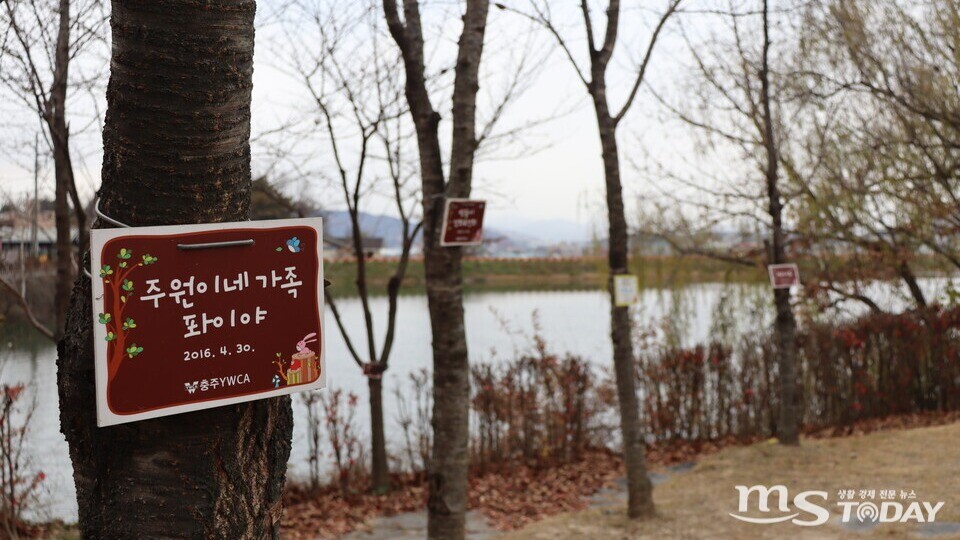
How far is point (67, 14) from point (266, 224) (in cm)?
384

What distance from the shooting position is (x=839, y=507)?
529cm

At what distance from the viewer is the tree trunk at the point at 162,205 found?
1458 millimetres

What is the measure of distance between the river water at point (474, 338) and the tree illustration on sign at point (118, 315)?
4.85 m

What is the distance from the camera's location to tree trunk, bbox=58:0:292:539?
1.46 m

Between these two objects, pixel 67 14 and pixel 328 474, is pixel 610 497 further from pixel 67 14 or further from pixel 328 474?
pixel 67 14

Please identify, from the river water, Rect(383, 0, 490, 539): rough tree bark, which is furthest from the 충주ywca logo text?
the river water

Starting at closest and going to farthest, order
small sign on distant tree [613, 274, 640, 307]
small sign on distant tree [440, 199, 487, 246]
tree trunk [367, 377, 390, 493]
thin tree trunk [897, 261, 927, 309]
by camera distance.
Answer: small sign on distant tree [440, 199, 487, 246]
small sign on distant tree [613, 274, 640, 307]
tree trunk [367, 377, 390, 493]
thin tree trunk [897, 261, 927, 309]

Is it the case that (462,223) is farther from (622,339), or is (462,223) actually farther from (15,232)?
(15,232)

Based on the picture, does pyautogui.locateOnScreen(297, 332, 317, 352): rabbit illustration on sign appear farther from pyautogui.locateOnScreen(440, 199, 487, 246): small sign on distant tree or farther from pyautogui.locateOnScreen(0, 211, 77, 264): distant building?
pyautogui.locateOnScreen(0, 211, 77, 264): distant building

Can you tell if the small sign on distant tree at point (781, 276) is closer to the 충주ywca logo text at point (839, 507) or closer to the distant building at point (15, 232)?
the 충주ywca logo text at point (839, 507)

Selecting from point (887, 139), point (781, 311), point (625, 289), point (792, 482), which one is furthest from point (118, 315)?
point (887, 139)

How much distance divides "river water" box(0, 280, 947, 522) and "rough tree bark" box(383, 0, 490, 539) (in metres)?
3.26

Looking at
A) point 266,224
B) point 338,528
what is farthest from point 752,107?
point 266,224

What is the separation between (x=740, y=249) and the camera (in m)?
11.0
